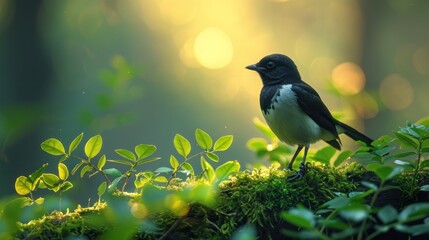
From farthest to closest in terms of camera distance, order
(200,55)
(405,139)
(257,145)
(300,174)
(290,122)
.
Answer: (200,55)
(290,122)
(257,145)
(300,174)
(405,139)

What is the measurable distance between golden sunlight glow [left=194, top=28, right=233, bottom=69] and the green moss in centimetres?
1364

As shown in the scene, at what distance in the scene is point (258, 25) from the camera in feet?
54.6

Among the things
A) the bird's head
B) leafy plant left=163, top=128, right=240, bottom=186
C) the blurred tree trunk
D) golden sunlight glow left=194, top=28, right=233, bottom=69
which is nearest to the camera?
leafy plant left=163, top=128, right=240, bottom=186

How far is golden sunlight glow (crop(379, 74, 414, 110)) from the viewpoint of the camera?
1247 centimetres

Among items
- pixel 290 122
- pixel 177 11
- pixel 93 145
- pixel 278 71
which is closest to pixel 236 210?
pixel 93 145

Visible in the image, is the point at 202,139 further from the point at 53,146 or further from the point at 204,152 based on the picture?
the point at 53,146

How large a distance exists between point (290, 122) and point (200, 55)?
42.8ft

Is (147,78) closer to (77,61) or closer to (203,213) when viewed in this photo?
(77,61)

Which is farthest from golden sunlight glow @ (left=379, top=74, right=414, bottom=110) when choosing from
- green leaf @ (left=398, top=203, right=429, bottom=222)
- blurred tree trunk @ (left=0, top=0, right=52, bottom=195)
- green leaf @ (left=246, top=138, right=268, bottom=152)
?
green leaf @ (left=398, top=203, right=429, bottom=222)

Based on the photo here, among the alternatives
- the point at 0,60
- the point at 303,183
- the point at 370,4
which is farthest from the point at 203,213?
the point at 370,4

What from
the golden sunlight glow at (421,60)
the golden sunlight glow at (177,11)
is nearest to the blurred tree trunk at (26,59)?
the golden sunlight glow at (177,11)

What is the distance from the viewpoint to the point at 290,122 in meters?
3.15

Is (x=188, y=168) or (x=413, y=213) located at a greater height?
(x=413, y=213)

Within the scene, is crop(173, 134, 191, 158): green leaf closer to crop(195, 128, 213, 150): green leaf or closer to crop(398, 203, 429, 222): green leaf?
crop(195, 128, 213, 150): green leaf
